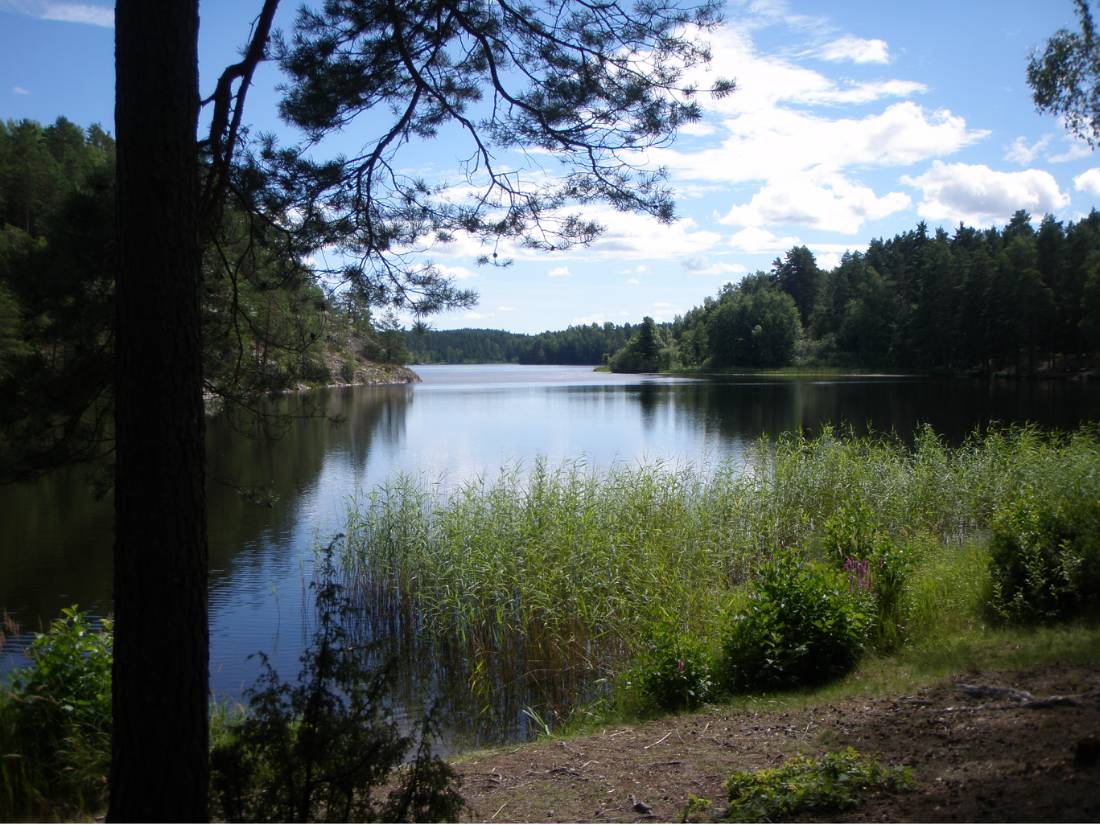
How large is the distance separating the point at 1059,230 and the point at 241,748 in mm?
67705

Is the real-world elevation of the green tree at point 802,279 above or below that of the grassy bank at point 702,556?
above

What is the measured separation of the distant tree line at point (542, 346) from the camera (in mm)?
159375

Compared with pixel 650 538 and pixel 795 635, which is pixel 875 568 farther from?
pixel 650 538

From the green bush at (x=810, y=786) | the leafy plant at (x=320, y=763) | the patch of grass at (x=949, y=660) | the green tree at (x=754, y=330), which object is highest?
the green tree at (x=754, y=330)

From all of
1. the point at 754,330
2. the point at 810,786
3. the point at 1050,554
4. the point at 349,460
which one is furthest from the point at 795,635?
the point at 754,330

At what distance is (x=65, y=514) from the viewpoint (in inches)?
663

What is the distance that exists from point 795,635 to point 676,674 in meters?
0.96

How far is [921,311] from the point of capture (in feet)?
229

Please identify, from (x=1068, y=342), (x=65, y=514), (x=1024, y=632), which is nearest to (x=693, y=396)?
(x=1068, y=342)

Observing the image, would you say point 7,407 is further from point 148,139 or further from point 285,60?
point 148,139

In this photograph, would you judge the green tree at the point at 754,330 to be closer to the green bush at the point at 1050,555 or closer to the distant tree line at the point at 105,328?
the green bush at the point at 1050,555

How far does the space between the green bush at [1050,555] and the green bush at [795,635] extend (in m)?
1.57

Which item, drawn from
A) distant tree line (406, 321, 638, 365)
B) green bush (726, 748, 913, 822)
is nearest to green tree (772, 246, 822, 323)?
distant tree line (406, 321, 638, 365)

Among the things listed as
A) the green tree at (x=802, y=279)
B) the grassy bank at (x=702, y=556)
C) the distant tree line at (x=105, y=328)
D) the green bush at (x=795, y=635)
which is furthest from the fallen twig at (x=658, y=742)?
the green tree at (x=802, y=279)
